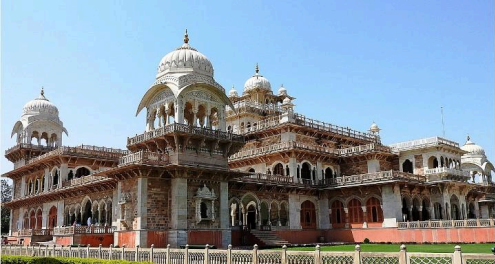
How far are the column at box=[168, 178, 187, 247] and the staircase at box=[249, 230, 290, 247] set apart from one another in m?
5.92

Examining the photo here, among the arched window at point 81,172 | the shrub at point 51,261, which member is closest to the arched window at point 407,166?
the arched window at point 81,172

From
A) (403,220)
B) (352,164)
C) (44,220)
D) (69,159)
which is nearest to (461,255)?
(403,220)

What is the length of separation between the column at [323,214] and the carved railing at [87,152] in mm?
17099

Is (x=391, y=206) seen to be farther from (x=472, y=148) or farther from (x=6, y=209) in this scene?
(x=6, y=209)

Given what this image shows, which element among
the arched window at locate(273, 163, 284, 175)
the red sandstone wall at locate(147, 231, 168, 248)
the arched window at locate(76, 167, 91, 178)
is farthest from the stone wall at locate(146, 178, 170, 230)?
the arched window at locate(76, 167, 91, 178)

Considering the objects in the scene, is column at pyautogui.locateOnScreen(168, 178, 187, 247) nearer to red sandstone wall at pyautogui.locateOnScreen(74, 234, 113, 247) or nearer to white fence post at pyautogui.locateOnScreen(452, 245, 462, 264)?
red sandstone wall at pyautogui.locateOnScreen(74, 234, 113, 247)

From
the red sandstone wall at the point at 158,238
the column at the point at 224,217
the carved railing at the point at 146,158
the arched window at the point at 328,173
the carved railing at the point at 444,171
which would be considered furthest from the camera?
the arched window at the point at 328,173

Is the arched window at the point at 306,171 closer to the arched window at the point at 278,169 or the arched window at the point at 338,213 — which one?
the arched window at the point at 278,169

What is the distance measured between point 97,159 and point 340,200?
19311mm

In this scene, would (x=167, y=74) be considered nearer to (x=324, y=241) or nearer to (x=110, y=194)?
(x=110, y=194)

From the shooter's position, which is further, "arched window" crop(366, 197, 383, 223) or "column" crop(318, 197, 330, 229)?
"column" crop(318, 197, 330, 229)

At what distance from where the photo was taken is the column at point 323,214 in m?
36.3

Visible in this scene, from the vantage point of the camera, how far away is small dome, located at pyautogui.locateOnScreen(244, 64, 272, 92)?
46.2 meters

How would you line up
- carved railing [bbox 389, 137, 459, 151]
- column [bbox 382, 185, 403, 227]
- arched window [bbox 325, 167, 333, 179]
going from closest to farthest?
Result: column [bbox 382, 185, 403, 227] < carved railing [bbox 389, 137, 459, 151] < arched window [bbox 325, 167, 333, 179]
